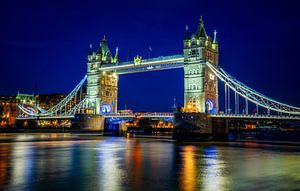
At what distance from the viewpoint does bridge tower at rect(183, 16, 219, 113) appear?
51.6 m

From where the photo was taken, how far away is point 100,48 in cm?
7312

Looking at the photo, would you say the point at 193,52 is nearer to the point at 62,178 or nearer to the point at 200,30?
the point at 200,30

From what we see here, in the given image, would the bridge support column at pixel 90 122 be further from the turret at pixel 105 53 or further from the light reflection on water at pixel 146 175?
the light reflection on water at pixel 146 175

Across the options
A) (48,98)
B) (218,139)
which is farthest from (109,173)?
(48,98)


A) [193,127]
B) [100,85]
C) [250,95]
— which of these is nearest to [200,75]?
[250,95]

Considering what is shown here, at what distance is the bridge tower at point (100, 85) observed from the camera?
69.2m

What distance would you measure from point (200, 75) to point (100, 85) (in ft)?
76.3

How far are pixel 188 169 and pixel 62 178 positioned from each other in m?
6.78

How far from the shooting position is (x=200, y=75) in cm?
5212

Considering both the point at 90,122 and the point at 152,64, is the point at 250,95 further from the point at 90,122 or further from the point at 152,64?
the point at 90,122

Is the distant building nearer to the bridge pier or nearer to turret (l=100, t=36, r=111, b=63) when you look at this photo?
the bridge pier

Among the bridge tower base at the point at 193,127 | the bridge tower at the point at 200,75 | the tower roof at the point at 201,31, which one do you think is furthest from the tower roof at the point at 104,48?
the bridge tower base at the point at 193,127

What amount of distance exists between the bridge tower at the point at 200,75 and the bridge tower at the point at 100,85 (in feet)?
65.8

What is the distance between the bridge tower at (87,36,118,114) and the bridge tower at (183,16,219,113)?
65.8 ft
